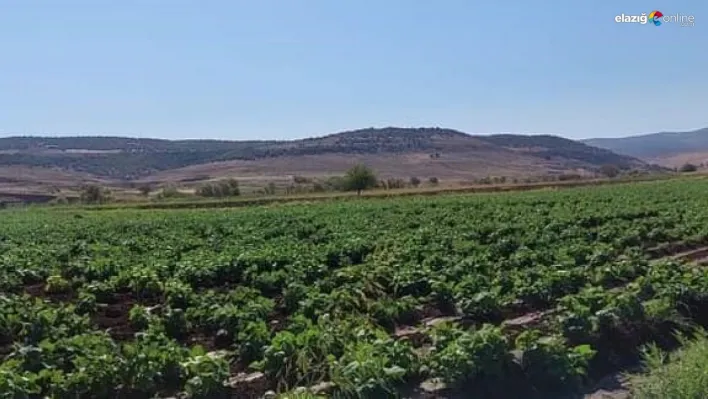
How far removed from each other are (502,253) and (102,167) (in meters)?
156

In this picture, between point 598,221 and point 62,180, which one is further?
point 62,180

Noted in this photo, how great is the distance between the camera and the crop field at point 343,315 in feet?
21.7

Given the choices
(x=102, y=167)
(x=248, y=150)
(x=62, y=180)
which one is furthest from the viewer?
(x=248, y=150)

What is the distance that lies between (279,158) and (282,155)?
14.7 ft

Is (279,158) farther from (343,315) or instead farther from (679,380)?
(679,380)

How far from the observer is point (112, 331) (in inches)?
368

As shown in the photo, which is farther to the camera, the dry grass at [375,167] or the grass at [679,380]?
the dry grass at [375,167]

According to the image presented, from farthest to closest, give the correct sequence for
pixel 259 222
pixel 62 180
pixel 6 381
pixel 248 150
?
pixel 248 150
pixel 62 180
pixel 259 222
pixel 6 381

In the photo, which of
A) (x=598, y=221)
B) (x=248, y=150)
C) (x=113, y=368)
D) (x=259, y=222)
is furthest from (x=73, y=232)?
(x=248, y=150)

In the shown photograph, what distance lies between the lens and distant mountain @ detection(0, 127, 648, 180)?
6181 inches

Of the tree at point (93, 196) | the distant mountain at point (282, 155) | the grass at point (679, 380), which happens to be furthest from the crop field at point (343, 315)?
the distant mountain at point (282, 155)

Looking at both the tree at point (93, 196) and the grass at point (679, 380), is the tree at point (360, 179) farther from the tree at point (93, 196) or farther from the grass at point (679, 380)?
the grass at point (679, 380)

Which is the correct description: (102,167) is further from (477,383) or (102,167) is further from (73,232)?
(477,383)

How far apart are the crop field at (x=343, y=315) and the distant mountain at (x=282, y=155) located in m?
128
